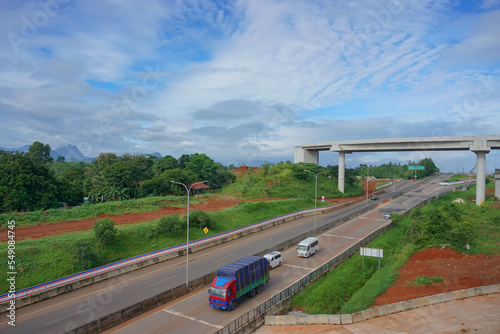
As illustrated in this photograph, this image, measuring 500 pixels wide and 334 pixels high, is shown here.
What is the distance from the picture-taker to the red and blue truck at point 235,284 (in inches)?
792

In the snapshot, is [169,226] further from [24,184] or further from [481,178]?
[481,178]

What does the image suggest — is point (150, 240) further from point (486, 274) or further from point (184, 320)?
point (486, 274)

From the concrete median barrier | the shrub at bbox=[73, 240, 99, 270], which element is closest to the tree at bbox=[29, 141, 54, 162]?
the shrub at bbox=[73, 240, 99, 270]

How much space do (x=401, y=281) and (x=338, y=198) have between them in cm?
5539

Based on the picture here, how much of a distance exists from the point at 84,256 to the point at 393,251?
115 ft

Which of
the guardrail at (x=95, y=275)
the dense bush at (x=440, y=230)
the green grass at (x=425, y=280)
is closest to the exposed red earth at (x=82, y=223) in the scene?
the guardrail at (x=95, y=275)

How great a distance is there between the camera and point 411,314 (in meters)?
19.0

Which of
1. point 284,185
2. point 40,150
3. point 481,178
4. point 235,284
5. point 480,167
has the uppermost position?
point 40,150

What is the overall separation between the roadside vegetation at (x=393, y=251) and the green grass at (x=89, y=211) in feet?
129

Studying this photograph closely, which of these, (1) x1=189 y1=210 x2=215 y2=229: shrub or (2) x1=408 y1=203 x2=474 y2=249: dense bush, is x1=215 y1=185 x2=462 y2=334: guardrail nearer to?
(2) x1=408 y1=203 x2=474 y2=249: dense bush

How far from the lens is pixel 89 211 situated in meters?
49.6

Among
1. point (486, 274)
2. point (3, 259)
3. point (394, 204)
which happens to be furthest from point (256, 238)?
point (394, 204)

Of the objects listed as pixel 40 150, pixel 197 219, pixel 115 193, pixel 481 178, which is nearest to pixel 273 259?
pixel 197 219

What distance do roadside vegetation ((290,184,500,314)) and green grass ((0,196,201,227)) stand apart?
39442mm
